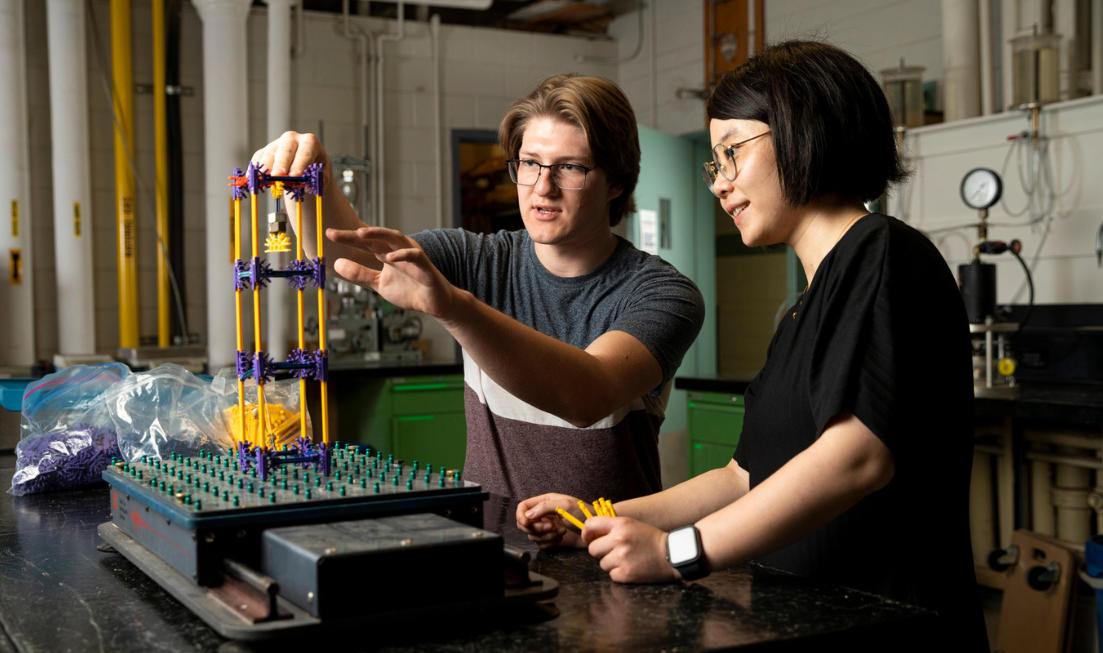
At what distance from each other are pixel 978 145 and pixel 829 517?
3329mm

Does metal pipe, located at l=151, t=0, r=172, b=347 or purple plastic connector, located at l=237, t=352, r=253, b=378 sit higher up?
metal pipe, located at l=151, t=0, r=172, b=347

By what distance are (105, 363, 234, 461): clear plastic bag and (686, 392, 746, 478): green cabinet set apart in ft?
7.23

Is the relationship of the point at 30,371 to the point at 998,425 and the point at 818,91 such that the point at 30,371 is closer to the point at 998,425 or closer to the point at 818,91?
the point at 818,91

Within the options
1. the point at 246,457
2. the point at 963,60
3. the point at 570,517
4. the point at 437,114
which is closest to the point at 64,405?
the point at 246,457

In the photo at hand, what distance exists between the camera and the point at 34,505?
1.40m

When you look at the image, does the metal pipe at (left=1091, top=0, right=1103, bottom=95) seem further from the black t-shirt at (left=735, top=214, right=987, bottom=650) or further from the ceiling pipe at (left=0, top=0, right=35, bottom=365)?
the ceiling pipe at (left=0, top=0, right=35, bottom=365)

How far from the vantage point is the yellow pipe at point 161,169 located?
4.57m

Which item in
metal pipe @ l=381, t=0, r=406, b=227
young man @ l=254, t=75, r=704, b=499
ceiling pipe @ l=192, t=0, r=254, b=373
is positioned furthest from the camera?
metal pipe @ l=381, t=0, r=406, b=227

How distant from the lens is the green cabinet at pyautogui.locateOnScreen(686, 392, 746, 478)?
3418mm

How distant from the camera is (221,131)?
4.38 meters

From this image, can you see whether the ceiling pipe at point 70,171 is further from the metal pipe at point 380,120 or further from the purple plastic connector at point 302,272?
the purple plastic connector at point 302,272

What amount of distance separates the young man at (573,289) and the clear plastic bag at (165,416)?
34cm

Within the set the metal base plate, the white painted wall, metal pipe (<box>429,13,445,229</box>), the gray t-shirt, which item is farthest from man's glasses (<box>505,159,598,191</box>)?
metal pipe (<box>429,13,445,229</box>)

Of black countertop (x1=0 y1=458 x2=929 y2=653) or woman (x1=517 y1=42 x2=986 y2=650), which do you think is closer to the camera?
black countertop (x1=0 y1=458 x2=929 y2=653)
